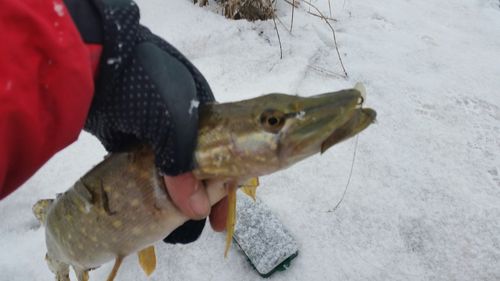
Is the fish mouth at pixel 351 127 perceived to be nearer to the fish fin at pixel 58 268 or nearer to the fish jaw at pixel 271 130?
the fish jaw at pixel 271 130

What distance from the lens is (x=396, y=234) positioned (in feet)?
6.15

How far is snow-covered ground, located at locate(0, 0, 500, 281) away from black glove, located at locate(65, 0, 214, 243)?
0.83 meters

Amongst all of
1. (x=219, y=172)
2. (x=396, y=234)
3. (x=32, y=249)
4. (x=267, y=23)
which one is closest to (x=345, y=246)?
(x=396, y=234)

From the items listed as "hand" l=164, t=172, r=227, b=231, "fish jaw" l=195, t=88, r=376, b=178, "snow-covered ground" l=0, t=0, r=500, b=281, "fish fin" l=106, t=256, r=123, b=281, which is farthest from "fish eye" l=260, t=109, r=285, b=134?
"snow-covered ground" l=0, t=0, r=500, b=281

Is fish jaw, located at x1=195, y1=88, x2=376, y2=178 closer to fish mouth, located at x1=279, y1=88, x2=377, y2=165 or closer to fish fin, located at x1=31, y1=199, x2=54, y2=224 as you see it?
fish mouth, located at x1=279, y1=88, x2=377, y2=165

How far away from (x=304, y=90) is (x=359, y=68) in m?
0.40

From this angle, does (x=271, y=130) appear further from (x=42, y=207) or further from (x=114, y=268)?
(x=42, y=207)

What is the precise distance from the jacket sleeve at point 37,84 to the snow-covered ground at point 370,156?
3.17 feet

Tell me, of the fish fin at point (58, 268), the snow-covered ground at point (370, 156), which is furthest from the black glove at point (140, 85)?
the snow-covered ground at point (370, 156)

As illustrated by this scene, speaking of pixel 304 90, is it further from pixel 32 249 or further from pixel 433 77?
pixel 32 249

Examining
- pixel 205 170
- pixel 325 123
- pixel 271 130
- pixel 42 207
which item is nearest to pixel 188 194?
pixel 205 170

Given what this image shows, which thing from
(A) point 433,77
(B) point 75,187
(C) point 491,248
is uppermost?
(B) point 75,187

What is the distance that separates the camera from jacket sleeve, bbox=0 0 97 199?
2.77ft

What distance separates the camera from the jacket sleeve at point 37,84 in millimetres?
845
